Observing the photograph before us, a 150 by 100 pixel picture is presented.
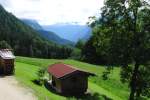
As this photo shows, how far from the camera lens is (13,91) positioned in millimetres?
34375

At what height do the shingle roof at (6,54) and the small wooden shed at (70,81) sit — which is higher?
the shingle roof at (6,54)

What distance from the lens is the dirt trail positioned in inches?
1249

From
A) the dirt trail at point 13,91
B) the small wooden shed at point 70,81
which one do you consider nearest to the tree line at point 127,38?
the small wooden shed at point 70,81

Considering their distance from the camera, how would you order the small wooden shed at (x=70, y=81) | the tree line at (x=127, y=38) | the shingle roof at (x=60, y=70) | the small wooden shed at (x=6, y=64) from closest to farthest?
the tree line at (x=127, y=38)
the small wooden shed at (x=6, y=64)
the small wooden shed at (x=70, y=81)
the shingle roof at (x=60, y=70)

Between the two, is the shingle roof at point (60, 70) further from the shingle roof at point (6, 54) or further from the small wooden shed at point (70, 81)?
the shingle roof at point (6, 54)

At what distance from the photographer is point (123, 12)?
37.4 meters

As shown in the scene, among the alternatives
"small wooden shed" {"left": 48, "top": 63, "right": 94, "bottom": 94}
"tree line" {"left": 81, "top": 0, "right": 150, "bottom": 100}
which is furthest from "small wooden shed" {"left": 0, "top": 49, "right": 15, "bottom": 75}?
"tree line" {"left": 81, "top": 0, "right": 150, "bottom": 100}

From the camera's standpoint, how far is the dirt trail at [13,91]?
104ft

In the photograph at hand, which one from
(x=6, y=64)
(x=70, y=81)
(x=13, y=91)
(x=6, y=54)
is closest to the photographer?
(x=13, y=91)

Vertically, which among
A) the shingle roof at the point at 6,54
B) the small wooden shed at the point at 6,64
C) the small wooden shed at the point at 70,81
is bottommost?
the small wooden shed at the point at 70,81

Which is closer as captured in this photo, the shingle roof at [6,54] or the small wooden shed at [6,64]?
the small wooden shed at [6,64]

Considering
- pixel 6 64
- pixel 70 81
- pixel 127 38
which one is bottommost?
pixel 70 81

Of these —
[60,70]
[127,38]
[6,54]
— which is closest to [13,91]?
[6,54]

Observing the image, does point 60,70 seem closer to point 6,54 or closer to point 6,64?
point 6,54
